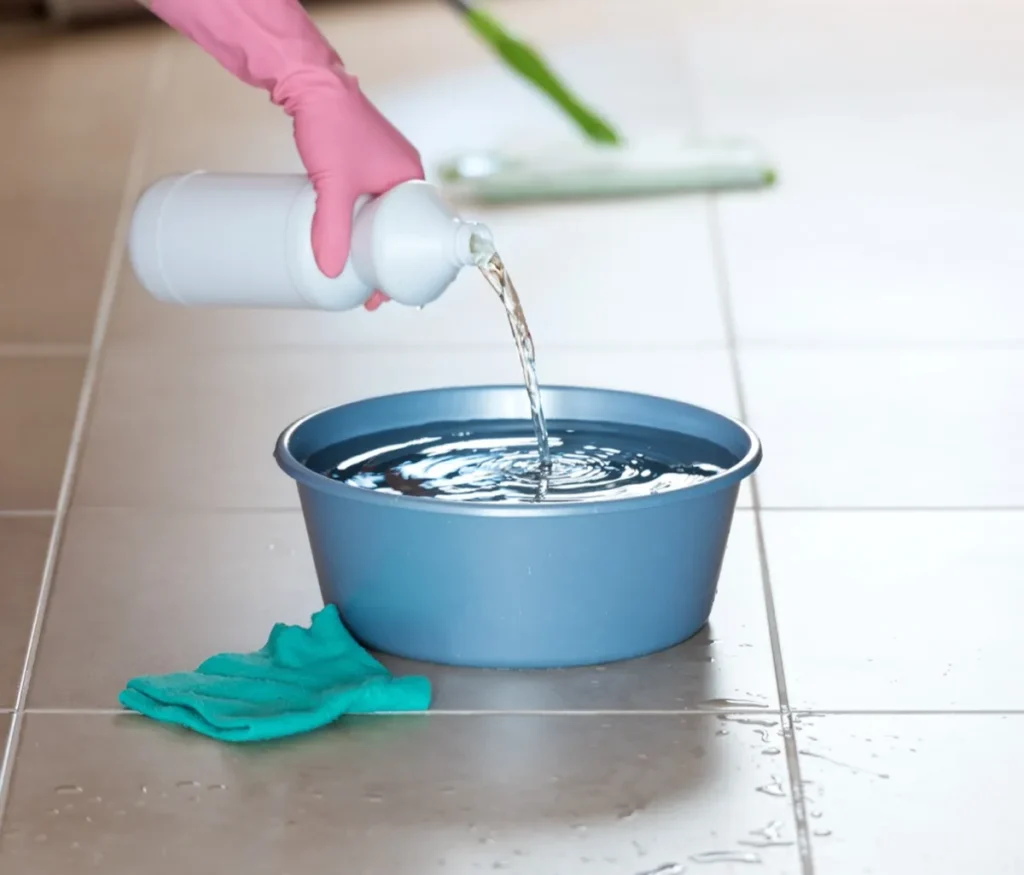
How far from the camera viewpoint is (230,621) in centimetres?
165

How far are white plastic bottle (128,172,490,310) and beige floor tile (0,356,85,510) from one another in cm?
46

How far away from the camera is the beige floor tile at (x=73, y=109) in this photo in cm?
321

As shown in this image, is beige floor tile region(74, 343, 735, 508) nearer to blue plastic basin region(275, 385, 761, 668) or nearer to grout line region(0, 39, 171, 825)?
grout line region(0, 39, 171, 825)

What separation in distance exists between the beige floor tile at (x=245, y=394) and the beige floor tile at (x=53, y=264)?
0.55 feet

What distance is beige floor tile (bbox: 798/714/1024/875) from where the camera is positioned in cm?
125

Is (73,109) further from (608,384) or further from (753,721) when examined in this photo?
(753,721)

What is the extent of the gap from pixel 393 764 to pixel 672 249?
162 cm

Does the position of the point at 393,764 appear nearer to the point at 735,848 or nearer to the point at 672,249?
the point at 735,848

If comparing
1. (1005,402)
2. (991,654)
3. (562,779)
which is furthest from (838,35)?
(562,779)

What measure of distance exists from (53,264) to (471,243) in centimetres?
150

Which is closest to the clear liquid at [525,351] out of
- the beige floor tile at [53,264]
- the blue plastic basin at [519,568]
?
the blue plastic basin at [519,568]

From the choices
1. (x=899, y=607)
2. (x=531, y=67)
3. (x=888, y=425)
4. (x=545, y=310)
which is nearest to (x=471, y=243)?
(x=899, y=607)

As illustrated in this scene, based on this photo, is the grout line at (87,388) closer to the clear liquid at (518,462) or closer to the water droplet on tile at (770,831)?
the clear liquid at (518,462)

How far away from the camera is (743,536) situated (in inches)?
72.4
